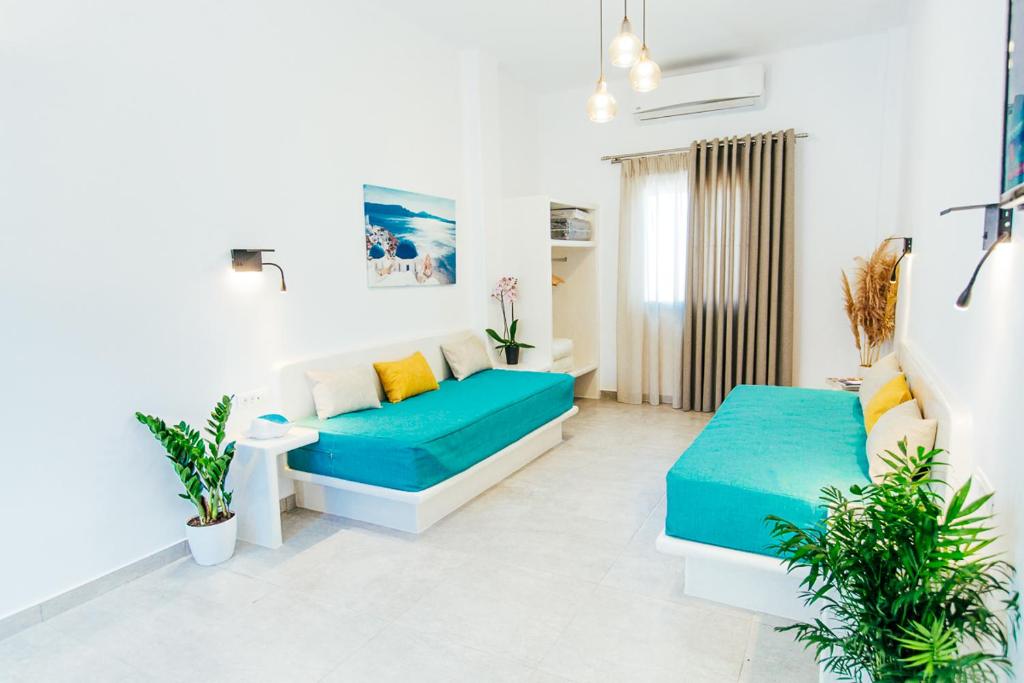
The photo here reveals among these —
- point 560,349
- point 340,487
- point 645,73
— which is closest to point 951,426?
point 645,73

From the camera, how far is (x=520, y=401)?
3715 millimetres

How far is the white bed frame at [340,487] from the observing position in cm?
286

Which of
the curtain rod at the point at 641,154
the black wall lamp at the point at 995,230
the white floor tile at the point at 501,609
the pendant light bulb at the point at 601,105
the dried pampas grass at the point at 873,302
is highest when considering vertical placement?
the curtain rod at the point at 641,154

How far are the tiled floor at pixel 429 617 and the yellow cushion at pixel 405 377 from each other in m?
0.88

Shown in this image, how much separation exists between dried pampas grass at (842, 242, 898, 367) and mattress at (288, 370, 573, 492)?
246cm

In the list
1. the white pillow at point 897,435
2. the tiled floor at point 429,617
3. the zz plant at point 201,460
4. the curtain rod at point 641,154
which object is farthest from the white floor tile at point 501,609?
the curtain rod at point 641,154

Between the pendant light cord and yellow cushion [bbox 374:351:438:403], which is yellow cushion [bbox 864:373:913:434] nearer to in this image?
yellow cushion [bbox 374:351:438:403]

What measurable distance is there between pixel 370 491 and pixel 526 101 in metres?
4.12

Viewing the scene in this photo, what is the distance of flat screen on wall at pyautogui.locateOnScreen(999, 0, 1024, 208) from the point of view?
1.19 metres

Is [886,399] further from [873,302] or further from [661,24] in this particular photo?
[661,24]

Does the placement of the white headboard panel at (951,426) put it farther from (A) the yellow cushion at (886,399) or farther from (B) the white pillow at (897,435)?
(A) the yellow cushion at (886,399)

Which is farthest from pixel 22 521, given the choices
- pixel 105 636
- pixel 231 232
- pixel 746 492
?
pixel 746 492

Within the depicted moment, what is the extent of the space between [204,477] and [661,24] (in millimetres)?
4003

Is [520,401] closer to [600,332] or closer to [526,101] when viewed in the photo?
[600,332]
